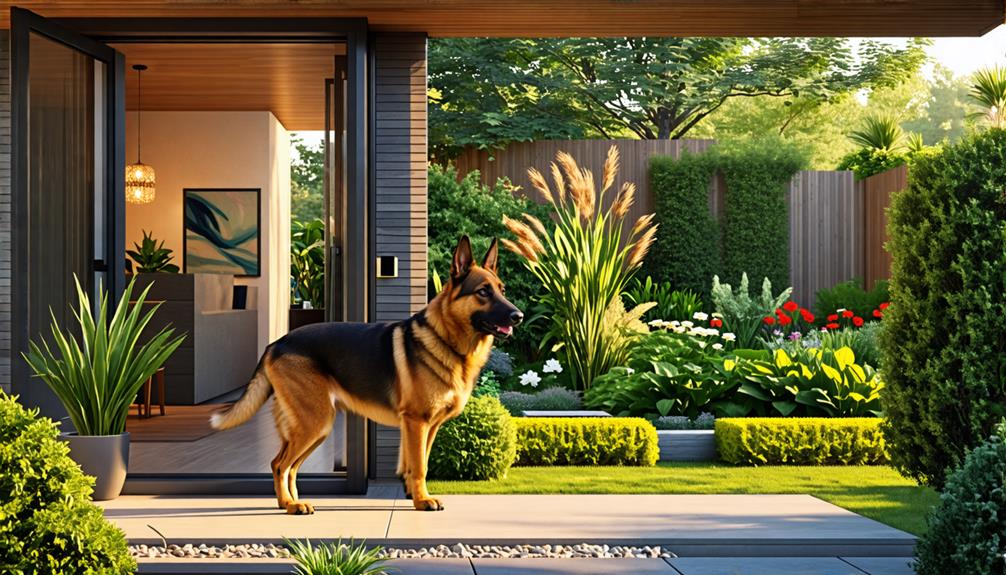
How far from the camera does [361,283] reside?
598 centimetres

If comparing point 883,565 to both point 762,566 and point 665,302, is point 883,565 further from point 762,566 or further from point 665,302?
point 665,302

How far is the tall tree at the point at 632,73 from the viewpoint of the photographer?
17797 mm

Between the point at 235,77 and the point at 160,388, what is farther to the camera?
the point at 235,77

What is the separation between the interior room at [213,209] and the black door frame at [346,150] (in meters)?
1.68

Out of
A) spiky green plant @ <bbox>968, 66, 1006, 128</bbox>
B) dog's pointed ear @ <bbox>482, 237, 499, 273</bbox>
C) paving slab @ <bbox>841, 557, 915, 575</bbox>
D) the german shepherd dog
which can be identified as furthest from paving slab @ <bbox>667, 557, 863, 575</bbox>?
spiky green plant @ <bbox>968, 66, 1006, 128</bbox>

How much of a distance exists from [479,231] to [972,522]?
27.4 ft

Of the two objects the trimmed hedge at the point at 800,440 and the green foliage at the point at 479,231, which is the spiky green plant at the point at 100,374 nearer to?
the trimmed hedge at the point at 800,440

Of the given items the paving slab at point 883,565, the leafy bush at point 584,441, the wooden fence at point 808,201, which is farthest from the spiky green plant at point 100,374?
the wooden fence at point 808,201

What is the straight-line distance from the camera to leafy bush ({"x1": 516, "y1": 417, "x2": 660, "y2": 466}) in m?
7.15

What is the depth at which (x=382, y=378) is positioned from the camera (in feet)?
17.6

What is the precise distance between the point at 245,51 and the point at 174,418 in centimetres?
306

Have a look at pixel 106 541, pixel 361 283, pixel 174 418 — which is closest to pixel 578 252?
pixel 361 283

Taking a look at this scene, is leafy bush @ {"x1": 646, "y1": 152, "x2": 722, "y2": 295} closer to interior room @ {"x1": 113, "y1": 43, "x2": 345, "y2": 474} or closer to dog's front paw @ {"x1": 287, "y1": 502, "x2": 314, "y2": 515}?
interior room @ {"x1": 113, "y1": 43, "x2": 345, "y2": 474}

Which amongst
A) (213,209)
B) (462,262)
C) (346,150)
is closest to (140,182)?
(213,209)
